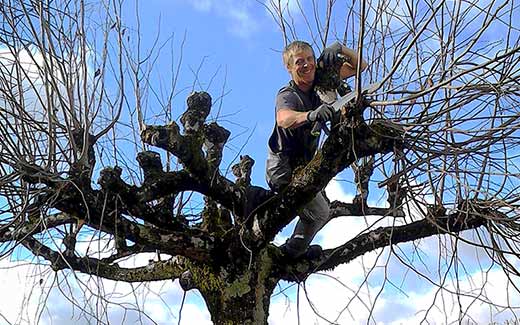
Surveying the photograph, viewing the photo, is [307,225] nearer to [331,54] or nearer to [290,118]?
[290,118]

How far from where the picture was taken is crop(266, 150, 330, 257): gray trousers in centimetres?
382

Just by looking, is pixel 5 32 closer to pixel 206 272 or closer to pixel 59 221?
pixel 59 221

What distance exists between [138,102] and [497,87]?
299 cm

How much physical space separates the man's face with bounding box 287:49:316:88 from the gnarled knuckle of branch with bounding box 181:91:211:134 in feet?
1.99

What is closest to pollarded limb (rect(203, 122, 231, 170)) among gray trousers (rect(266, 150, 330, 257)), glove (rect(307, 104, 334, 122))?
gray trousers (rect(266, 150, 330, 257))

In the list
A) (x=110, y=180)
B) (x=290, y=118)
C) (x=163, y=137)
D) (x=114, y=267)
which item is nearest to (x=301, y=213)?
(x=290, y=118)

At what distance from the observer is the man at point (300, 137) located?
3.73 meters

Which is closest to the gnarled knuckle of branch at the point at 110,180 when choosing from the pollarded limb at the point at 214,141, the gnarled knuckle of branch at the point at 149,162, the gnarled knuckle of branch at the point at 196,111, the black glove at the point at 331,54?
the gnarled knuckle of branch at the point at 149,162

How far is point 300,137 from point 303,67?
43cm

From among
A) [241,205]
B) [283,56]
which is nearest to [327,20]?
[283,56]

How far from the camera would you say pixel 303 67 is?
3.75 metres

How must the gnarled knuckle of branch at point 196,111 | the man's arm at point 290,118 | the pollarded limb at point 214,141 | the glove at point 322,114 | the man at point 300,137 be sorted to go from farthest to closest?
the pollarded limb at point 214,141 < the gnarled knuckle of branch at point 196,111 < the man at point 300,137 < the man's arm at point 290,118 < the glove at point 322,114

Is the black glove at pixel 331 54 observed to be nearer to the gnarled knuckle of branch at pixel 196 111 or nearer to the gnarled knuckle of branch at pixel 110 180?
the gnarled knuckle of branch at pixel 196 111

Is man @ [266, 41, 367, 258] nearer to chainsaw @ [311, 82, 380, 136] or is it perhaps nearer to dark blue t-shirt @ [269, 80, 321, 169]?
dark blue t-shirt @ [269, 80, 321, 169]
